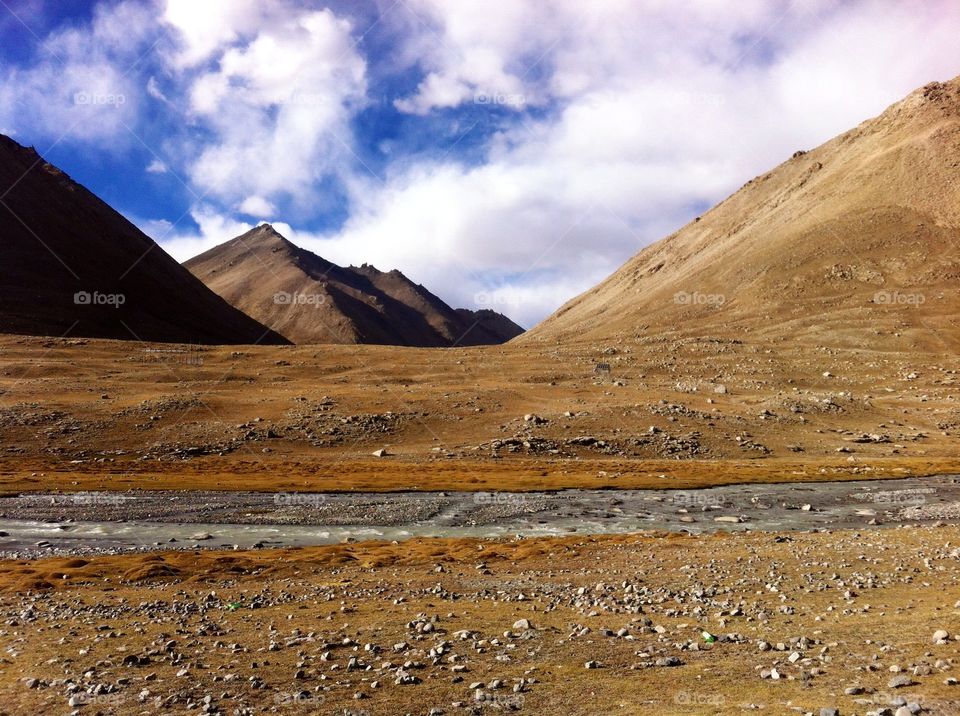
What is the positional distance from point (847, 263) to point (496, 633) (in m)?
144

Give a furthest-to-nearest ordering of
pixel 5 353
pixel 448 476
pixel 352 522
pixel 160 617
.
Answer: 1. pixel 5 353
2. pixel 448 476
3. pixel 352 522
4. pixel 160 617

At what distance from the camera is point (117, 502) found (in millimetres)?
43875

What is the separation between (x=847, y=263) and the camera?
13688 cm

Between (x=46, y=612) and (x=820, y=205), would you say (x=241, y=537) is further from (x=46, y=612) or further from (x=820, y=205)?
(x=820, y=205)

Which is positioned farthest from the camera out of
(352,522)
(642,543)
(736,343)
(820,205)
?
(820,205)

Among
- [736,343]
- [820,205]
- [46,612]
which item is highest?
[820,205]

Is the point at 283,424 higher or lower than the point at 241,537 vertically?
higher

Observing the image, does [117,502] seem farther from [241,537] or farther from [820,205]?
[820,205]

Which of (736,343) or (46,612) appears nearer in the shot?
(46,612)

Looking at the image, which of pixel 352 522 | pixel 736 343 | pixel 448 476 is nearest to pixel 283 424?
pixel 448 476

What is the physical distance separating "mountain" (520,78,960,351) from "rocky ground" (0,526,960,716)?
104 m

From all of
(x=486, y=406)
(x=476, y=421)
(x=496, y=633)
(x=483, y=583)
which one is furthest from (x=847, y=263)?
(x=496, y=633)

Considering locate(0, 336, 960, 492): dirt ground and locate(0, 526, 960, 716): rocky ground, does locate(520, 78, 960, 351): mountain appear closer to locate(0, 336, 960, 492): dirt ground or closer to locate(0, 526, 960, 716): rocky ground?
A: locate(0, 336, 960, 492): dirt ground

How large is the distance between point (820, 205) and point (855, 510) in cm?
13545
